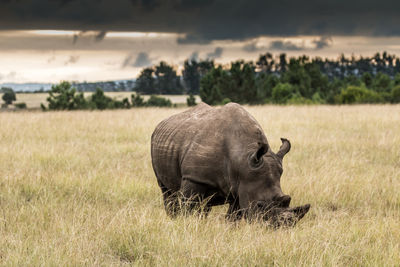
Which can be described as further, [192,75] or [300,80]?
[192,75]

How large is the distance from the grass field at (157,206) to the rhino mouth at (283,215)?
0.38 feet

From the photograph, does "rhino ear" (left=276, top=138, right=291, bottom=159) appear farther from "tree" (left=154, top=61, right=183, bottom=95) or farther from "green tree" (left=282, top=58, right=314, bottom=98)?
"tree" (left=154, top=61, right=183, bottom=95)

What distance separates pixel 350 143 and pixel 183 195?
7.81 m

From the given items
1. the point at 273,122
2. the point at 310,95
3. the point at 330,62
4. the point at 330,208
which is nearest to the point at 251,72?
the point at 310,95

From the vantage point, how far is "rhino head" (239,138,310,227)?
427cm

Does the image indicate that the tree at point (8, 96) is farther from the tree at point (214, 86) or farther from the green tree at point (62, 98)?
the tree at point (214, 86)

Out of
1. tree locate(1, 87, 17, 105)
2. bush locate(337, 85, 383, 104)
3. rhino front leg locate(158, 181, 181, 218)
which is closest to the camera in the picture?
rhino front leg locate(158, 181, 181, 218)

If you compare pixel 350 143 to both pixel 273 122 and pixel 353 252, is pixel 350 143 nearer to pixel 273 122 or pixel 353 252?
pixel 273 122

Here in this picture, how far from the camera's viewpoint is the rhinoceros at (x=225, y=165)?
4375mm

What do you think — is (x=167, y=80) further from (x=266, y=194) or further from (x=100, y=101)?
(x=266, y=194)

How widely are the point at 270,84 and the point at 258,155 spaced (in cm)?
6550

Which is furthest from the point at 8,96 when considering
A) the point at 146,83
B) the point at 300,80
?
the point at 300,80

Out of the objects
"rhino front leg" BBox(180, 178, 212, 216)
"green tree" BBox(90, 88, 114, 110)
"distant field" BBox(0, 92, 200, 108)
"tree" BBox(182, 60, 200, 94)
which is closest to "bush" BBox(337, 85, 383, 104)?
"green tree" BBox(90, 88, 114, 110)

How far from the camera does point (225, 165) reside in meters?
4.68
